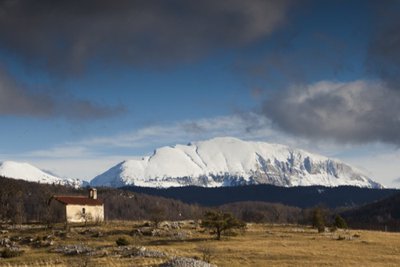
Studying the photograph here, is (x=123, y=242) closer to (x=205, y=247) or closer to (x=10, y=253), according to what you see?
(x=205, y=247)

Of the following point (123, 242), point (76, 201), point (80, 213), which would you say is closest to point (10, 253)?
point (123, 242)

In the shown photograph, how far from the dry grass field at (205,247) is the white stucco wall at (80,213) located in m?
18.9

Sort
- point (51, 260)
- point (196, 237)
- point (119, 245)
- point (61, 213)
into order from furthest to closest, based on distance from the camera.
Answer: point (61, 213) → point (196, 237) → point (119, 245) → point (51, 260)

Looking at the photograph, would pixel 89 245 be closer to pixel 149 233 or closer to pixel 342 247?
pixel 149 233

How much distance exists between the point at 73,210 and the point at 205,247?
230 ft

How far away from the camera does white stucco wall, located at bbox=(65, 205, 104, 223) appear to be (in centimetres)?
14465

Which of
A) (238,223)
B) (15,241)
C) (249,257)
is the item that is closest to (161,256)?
(249,257)

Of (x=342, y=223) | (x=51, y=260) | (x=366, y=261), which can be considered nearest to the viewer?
(x=366, y=261)

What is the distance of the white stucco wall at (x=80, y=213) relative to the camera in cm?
14465

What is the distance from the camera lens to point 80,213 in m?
147

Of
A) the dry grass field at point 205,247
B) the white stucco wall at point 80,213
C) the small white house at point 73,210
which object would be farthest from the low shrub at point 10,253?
the white stucco wall at point 80,213

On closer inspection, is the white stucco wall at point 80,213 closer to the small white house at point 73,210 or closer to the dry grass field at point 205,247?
the small white house at point 73,210

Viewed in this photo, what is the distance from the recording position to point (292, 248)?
84.9 metres

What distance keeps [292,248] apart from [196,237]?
2642 centimetres
